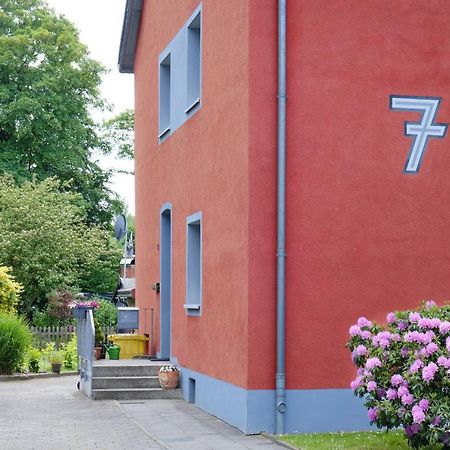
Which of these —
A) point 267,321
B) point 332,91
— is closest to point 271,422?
point 267,321

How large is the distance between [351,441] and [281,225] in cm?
284

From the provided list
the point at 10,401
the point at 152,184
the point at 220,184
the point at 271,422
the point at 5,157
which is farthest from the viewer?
the point at 5,157

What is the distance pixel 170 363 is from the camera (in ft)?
56.4

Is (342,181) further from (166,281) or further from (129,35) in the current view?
(129,35)

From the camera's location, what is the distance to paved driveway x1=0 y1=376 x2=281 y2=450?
11477 mm

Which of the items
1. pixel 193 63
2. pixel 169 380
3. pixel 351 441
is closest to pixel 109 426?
pixel 169 380

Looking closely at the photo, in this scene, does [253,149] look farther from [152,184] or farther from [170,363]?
[152,184]

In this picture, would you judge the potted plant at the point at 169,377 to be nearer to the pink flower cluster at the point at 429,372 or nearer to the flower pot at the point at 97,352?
the flower pot at the point at 97,352

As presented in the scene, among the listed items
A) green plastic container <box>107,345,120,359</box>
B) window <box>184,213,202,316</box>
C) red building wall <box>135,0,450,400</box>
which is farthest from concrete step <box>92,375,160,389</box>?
red building wall <box>135,0,450,400</box>

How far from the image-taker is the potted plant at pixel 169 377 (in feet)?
53.1

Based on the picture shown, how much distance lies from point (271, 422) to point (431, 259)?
120 inches

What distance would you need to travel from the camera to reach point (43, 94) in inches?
1465

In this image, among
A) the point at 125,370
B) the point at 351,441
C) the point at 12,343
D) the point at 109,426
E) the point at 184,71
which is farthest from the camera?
the point at 12,343

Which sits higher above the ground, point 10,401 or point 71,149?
point 71,149
